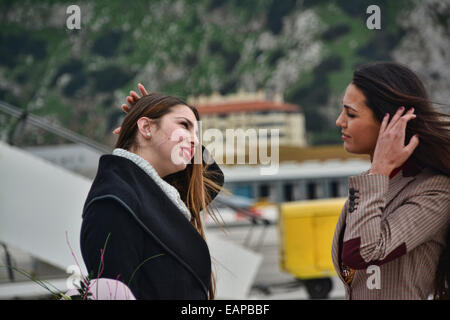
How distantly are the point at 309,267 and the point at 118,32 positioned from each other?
303 feet

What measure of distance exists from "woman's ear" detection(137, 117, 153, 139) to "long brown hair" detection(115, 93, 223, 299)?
0.02m

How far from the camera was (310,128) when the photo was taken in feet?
235

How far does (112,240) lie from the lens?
1.44 m

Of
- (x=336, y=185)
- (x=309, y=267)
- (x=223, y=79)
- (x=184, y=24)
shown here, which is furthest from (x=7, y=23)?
(x=309, y=267)

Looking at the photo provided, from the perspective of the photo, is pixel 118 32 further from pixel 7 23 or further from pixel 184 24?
pixel 7 23

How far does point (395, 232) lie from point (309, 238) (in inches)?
252

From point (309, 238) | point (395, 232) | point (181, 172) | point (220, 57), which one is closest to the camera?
point (395, 232)

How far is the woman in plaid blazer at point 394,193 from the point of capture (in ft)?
4.52

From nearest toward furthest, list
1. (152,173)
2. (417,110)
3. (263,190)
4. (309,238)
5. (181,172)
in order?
1. (417,110)
2. (152,173)
3. (181,172)
4. (309,238)
5. (263,190)

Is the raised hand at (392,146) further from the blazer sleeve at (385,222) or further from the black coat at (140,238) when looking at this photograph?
the black coat at (140,238)

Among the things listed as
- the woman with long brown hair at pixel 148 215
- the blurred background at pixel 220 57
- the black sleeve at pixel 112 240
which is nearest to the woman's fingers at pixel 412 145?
the woman with long brown hair at pixel 148 215

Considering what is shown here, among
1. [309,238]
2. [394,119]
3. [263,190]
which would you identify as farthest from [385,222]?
[263,190]

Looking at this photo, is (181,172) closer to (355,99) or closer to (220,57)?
(355,99)
